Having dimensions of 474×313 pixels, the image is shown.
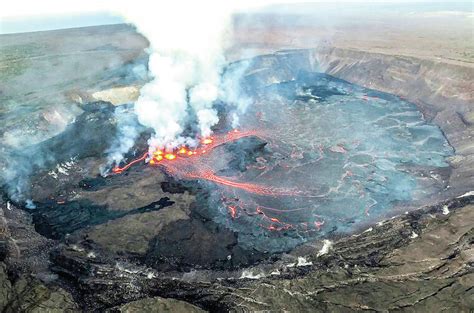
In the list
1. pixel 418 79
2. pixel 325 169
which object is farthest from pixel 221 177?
pixel 418 79

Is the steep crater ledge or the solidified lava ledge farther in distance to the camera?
the steep crater ledge

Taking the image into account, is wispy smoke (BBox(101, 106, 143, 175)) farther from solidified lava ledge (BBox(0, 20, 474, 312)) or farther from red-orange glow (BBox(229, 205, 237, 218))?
red-orange glow (BBox(229, 205, 237, 218))

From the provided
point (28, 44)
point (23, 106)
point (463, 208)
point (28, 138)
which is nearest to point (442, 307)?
point (463, 208)

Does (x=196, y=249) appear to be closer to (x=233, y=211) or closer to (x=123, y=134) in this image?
(x=233, y=211)

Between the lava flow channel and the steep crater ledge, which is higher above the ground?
the steep crater ledge

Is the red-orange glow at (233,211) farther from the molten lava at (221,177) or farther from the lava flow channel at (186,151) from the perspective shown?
the lava flow channel at (186,151)

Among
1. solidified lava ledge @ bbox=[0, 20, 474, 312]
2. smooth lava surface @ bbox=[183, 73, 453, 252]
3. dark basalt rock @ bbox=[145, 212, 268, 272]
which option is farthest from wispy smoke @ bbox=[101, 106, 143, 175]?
dark basalt rock @ bbox=[145, 212, 268, 272]
